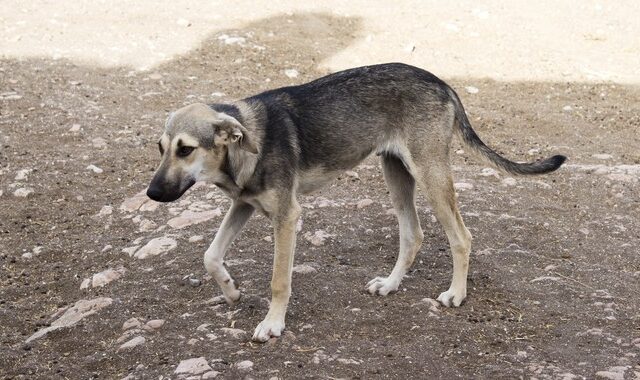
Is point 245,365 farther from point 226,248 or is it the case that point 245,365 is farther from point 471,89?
point 471,89

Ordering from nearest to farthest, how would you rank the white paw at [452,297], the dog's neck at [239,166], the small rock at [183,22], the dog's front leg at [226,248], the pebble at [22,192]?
1. the dog's neck at [239,166]
2. the dog's front leg at [226,248]
3. the white paw at [452,297]
4. the pebble at [22,192]
5. the small rock at [183,22]

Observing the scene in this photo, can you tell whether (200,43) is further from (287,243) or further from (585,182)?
(287,243)

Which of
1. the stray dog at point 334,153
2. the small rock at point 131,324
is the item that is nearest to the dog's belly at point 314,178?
the stray dog at point 334,153

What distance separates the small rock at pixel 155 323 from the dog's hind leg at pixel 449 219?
1.94 m

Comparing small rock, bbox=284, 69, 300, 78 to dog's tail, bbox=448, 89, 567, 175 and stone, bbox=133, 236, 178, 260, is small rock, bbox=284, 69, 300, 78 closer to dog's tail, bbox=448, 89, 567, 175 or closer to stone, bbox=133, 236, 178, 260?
stone, bbox=133, 236, 178, 260

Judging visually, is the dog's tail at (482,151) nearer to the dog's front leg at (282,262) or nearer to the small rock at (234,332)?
the dog's front leg at (282,262)

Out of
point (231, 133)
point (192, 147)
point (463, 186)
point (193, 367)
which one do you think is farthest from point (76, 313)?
point (463, 186)

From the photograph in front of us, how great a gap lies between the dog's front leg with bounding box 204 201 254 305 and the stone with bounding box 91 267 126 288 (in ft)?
3.25

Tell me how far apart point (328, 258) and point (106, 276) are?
67.3 inches

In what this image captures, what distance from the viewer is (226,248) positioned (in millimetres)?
5926

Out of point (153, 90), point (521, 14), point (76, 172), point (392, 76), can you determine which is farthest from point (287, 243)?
point (521, 14)

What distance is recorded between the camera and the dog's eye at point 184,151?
17.2 feet

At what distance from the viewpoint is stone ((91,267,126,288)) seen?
643 centimetres

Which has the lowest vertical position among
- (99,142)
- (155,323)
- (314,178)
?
(99,142)
